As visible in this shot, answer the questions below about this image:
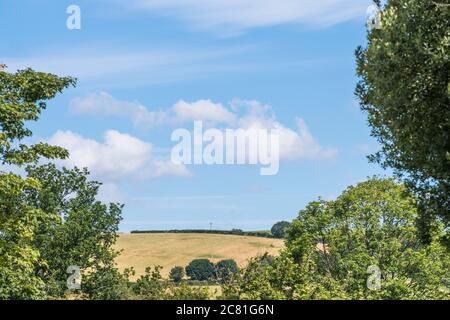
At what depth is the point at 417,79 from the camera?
67.5ft

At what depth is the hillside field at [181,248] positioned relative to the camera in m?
→ 102

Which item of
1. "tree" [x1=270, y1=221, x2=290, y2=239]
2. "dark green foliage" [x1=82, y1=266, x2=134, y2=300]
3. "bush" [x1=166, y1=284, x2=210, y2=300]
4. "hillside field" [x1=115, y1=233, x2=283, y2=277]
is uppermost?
"tree" [x1=270, y1=221, x2=290, y2=239]

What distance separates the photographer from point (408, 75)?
21016mm

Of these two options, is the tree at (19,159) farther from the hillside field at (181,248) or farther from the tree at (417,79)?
the hillside field at (181,248)

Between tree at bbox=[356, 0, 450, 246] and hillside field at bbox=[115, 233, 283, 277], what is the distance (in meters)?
74.8

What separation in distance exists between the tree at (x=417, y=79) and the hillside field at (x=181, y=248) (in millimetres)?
74825

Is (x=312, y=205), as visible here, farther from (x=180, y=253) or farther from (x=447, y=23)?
(x=180, y=253)

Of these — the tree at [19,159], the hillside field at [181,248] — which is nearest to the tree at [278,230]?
the hillside field at [181,248]

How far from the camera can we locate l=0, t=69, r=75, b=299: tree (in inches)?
1088

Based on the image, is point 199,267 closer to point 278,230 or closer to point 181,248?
point 181,248

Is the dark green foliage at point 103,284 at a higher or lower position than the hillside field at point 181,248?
lower

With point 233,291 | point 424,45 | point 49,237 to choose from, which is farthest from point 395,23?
point 49,237

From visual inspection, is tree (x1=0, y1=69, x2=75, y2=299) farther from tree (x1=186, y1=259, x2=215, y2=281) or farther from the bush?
tree (x1=186, y1=259, x2=215, y2=281)

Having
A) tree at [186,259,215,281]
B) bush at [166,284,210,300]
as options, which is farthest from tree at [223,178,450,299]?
tree at [186,259,215,281]
